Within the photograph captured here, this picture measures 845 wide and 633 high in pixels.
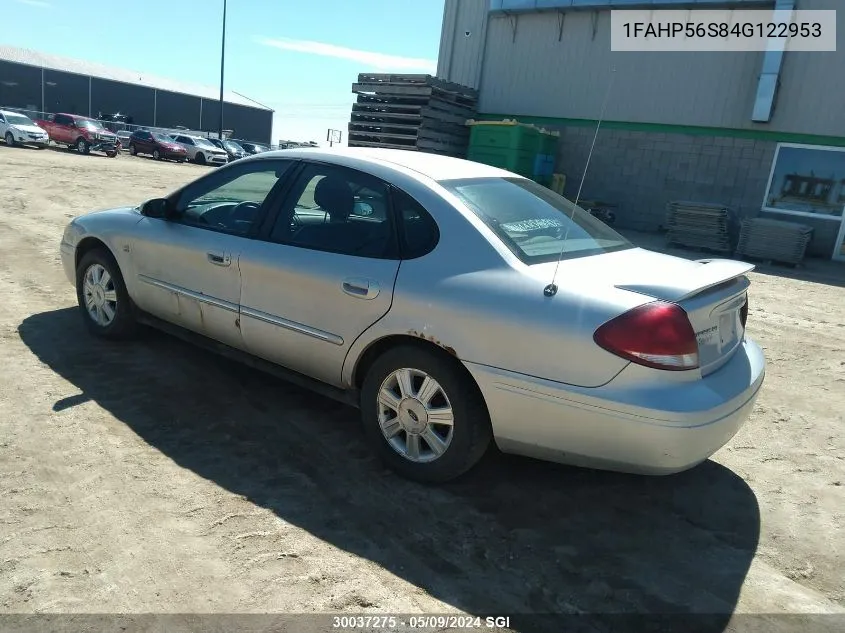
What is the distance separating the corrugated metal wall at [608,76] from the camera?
13.9 metres

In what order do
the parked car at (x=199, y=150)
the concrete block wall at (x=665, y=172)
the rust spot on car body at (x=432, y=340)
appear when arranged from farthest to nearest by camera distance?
the parked car at (x=199, y=150) → the concrete block wall at (x=665, y=172) → the rust spot on car body at (x=432, y=340)

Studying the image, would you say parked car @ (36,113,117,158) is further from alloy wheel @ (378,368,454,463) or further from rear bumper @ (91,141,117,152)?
alloy wheel @ (378,368,454,463)

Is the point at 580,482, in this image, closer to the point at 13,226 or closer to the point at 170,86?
the point at 13,226

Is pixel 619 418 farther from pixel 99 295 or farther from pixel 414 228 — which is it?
pixel 99 295

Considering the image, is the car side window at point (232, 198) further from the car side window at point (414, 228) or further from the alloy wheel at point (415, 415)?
the alloy wheel at point (415, 415)

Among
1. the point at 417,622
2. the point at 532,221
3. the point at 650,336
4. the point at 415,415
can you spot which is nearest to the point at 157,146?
the point at 532,221

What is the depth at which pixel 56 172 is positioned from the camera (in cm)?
1744

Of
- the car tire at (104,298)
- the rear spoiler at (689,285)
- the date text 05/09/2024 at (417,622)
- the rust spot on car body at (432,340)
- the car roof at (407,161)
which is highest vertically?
the car roof at (407,161)

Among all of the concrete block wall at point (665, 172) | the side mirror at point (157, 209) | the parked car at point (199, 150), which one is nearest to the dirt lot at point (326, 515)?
the side mirror at point (157, 209)

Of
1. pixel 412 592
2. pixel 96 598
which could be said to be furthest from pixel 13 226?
pixel 412 592

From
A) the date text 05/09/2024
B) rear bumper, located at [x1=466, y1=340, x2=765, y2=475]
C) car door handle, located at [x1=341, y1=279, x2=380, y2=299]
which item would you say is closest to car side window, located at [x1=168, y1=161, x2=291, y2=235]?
car door handle, located at [x1=341, y1=279, x2=380, y2=299]

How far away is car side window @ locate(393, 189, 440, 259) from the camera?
127 inches

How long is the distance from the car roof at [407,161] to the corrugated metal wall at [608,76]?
13070mm

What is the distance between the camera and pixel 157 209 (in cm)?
441
